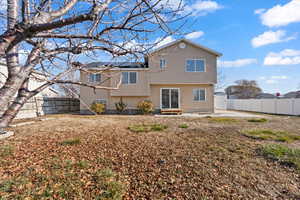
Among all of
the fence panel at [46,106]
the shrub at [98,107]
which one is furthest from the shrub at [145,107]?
the fence panel at [46,106]

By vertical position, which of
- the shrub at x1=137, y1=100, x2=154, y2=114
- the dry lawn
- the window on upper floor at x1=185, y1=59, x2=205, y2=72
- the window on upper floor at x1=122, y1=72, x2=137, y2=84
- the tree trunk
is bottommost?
the dry lawn

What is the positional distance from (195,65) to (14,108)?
14.1 m

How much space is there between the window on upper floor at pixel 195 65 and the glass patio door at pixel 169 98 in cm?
235

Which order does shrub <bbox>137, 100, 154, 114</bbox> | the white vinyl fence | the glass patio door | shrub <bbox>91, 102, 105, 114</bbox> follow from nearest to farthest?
shrub <bbox>91, 102, 105, 114</bbox> → shrub <bbox>137, 100, 154, 114</bbox> → the white vinyl fence → the glass patio door

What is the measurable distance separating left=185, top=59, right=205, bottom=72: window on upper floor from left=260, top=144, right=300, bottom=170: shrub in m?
10.7

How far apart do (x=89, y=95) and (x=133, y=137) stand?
10.1 m

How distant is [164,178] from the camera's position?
9.40 feet

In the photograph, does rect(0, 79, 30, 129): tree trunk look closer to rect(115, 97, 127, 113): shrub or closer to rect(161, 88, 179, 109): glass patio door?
rect(115, 97, 127, 113): shrub

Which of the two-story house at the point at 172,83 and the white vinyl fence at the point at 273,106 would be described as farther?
the white vinyl fence at the point at 273,106

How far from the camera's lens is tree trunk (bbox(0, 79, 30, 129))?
4.88ft

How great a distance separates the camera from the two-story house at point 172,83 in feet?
44.8

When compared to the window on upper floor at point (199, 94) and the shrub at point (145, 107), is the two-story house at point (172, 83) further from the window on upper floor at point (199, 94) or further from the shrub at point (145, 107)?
the shrub at point (145, 107)

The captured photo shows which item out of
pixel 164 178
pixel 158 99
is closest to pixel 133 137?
pixel 164 178

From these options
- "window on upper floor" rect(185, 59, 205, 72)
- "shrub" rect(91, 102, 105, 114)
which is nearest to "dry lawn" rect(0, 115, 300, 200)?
"shrub" rect(91, 102, 105, 114)
